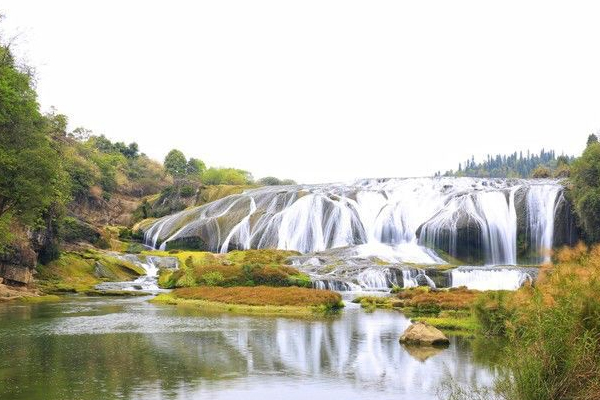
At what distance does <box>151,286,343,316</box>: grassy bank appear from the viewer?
3488 cm

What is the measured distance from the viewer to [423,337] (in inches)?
902

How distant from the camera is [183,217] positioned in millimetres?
83750

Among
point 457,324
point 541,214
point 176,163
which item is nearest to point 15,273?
point 457,324

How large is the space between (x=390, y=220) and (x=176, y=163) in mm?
75560

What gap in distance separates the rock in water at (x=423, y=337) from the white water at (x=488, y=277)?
25353 mm

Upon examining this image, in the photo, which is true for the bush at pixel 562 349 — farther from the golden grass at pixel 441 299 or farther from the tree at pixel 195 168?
the tree at pixel 195 168

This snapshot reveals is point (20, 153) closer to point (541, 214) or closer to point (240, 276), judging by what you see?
point (240, 276)

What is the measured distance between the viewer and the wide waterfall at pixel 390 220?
66.1 metres

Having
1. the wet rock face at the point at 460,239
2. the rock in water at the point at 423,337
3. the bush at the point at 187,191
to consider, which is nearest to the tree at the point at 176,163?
the bush at the point at 187,191

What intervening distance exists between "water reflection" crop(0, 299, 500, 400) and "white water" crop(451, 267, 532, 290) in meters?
19.4

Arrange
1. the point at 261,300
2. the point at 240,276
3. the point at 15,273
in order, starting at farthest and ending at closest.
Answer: the point at 15,273 → the point at 240,276 → the point at 261,300

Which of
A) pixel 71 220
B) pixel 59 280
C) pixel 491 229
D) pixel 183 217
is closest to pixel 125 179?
pixel 183 217

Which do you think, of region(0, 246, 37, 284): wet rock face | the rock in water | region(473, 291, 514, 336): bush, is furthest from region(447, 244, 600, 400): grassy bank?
region(0, 246, 37, 284): wet rock face

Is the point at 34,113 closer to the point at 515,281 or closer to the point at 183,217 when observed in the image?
the point at 515,281
